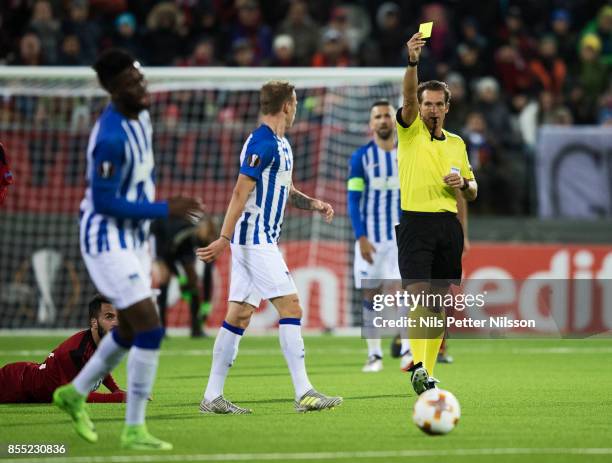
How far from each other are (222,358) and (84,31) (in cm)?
1252

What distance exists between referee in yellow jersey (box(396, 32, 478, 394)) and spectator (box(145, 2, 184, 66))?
11778 millimetres

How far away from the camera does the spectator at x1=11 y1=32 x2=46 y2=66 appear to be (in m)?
19.5

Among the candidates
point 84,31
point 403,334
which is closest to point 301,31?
point 84,31

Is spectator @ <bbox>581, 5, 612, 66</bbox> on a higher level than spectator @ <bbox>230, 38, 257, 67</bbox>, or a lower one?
higher

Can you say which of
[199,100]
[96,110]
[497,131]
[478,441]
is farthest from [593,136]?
[478,441]

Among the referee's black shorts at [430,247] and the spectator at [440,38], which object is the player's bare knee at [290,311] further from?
the spectator at [440,38]

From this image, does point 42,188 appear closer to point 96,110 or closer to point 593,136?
point 96,110

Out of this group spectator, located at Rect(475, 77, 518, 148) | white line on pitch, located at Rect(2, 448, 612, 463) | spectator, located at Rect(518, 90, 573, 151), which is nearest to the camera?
white line on pitch, located at Rect(2, 448, 612, 463)

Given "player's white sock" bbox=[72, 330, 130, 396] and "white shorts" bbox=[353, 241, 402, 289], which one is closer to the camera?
"player's white sock" bbox=[72, 330, 130, 396]

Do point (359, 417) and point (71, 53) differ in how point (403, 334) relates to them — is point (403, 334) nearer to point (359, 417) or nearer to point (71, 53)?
point (359, 417)

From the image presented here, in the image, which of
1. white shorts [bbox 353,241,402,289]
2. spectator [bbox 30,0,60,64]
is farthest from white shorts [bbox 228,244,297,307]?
spectator [bbox 30,0,60,64]

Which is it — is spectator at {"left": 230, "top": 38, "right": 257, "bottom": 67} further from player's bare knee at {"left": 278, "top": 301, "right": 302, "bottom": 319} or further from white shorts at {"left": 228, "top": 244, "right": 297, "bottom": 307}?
player's bare knee at {"left": 278, "top": 301, "right": 302, "bottom": 319}

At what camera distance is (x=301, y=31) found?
21.1m

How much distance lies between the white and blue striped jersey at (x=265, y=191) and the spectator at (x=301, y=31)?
11.9 metres
